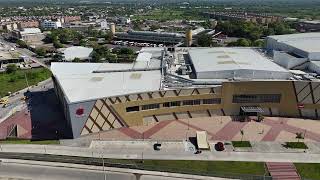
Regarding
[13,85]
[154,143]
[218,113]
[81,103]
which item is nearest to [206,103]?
[218,113]

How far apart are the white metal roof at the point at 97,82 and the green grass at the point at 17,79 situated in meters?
22.8

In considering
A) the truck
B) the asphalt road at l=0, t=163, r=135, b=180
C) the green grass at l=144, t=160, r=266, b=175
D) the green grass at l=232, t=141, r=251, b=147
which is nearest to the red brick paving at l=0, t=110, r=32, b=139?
the truck

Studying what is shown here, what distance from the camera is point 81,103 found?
6400 cm

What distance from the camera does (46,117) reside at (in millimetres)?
77562

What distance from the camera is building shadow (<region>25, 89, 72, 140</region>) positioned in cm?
6806

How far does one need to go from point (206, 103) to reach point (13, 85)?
222 feet

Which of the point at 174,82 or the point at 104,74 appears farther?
the point at 104,74

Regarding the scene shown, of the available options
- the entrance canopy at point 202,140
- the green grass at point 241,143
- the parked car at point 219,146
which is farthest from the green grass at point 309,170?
the entrance canopy at point 202,140

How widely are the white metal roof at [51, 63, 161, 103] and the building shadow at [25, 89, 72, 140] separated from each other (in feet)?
25.4

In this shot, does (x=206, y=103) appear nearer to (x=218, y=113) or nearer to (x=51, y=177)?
(x=218, y=113)

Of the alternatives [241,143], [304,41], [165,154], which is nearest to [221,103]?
[241,143]

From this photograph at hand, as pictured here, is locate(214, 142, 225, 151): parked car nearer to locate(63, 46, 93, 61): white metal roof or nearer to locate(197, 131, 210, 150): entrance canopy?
locate(197, 131, 210, 150): entrance canopy

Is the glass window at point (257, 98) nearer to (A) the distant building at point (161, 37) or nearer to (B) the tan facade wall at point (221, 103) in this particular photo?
(B) the tan facade wall at point (221, 103)

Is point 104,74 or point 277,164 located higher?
point 104,74
